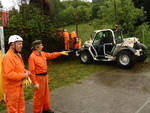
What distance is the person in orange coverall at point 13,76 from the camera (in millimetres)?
3420

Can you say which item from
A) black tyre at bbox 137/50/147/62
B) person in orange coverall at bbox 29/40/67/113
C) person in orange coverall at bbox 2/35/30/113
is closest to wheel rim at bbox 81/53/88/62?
black tyre at bbox 137/50/147/62

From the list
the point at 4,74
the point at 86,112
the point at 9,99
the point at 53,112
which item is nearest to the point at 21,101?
the point at 9,99

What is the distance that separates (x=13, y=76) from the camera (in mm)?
3389

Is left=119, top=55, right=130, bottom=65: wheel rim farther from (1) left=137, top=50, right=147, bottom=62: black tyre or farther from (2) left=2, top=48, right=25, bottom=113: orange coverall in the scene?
(2) left=2, top=48, right=25, bottom=113: orange coverall

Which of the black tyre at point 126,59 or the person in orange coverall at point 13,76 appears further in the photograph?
the black tyre at point 126,59

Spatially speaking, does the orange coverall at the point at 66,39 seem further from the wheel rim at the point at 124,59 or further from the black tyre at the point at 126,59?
the wheel rim at the point at 124,59

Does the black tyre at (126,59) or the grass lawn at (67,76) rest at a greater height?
the black tyre at (126,59)

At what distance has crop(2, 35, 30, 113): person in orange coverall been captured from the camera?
135 inches

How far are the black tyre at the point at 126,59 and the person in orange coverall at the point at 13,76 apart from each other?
623cm

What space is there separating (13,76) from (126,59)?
259 inches

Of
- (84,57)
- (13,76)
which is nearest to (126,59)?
(84,57)

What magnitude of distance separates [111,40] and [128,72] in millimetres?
2038

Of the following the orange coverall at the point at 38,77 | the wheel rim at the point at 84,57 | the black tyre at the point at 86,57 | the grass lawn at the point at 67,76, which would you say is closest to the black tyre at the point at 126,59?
the grass lawn at the point at 67,76

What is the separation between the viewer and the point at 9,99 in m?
3.52
